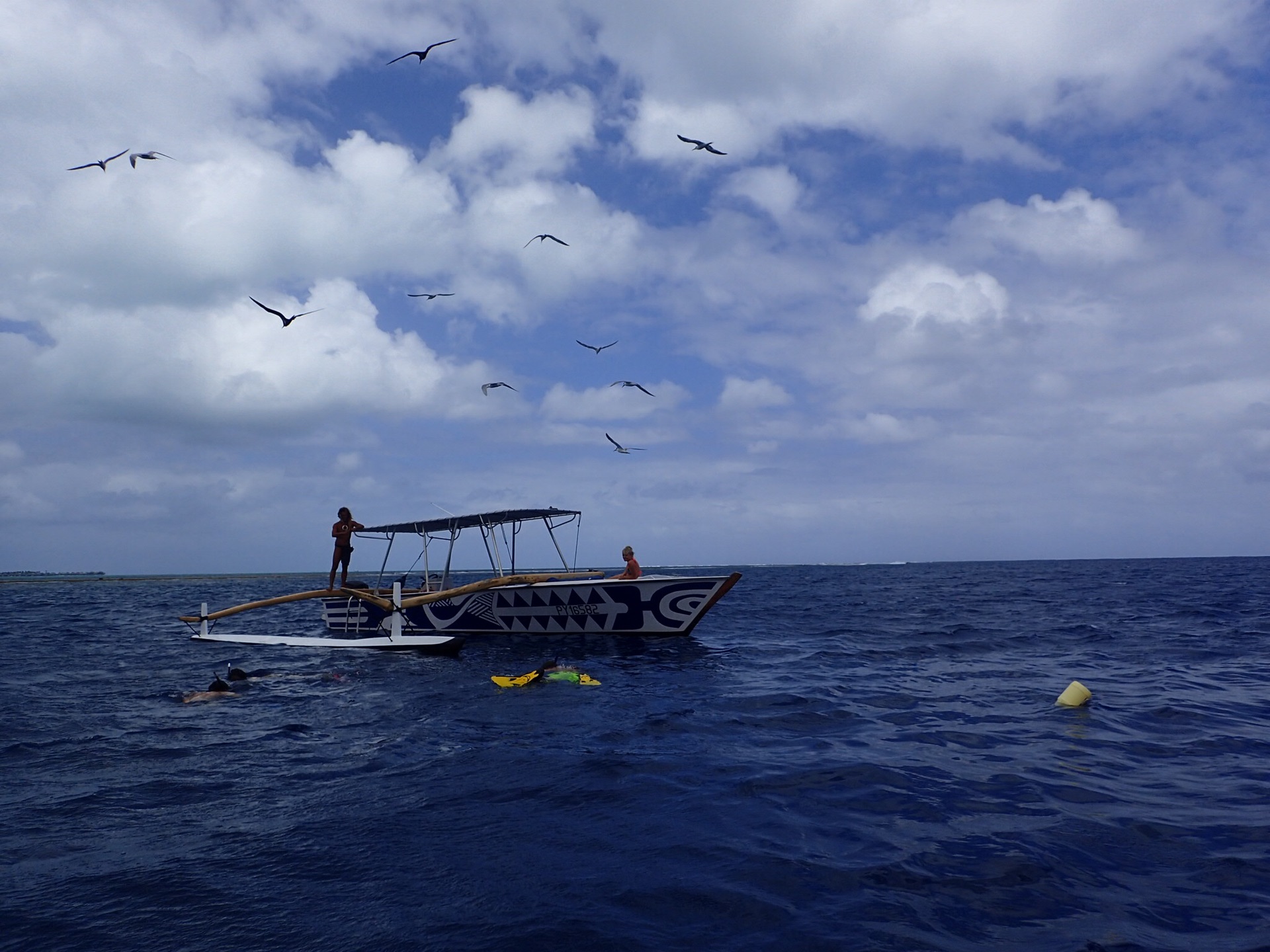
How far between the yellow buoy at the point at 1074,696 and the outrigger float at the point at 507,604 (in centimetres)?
824

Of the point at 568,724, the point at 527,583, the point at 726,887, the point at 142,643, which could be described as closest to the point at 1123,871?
the point at 726,887

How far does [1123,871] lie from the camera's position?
605 centimetres

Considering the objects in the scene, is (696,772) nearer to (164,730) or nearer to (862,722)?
(862,722)

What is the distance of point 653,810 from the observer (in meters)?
7.68

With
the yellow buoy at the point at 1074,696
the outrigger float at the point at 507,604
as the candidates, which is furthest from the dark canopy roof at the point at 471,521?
the yellow buoy at the point at 1074,696

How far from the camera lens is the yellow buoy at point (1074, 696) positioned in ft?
39.6

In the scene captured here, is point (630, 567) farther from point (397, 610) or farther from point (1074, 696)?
point (1074, 696)

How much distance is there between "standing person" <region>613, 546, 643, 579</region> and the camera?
854 inches

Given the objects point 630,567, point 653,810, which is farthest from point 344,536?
point 653,810

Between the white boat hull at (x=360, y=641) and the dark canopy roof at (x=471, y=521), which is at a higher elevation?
the dark canopy roof at (x=471, y=521)

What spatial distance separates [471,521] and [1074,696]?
53.8 ft

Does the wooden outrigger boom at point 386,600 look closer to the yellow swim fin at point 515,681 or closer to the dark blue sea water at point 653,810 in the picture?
the dark blue sea water at point 653,810

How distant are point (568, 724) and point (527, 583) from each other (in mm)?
10641

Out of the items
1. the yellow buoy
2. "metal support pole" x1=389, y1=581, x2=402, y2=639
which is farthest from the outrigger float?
the yellow buoy
